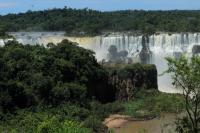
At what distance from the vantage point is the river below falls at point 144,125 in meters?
46.2

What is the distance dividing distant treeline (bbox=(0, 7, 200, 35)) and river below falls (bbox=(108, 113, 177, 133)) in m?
25.9

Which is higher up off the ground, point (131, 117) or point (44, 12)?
point (44, 12)

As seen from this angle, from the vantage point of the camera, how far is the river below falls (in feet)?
152

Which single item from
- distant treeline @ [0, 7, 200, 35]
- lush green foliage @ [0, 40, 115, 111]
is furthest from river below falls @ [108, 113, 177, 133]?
distant treeline @ [0, 7, 200, 35]

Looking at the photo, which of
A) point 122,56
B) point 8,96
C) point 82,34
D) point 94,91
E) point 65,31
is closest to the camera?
point 8,96

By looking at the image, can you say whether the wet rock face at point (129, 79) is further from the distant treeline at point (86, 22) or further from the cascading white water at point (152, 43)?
the distant treeline at point (86, 22)

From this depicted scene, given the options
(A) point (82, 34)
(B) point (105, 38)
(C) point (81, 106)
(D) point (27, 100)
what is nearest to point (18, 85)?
(D) point (27, 100)

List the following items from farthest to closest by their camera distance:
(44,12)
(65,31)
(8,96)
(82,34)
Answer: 1. (44,12)
2. (65,31)
3. (82,34)
4. (8,96)

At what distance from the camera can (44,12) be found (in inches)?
4318

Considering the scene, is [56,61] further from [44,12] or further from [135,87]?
[44,12]

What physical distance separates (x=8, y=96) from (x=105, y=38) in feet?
93.5

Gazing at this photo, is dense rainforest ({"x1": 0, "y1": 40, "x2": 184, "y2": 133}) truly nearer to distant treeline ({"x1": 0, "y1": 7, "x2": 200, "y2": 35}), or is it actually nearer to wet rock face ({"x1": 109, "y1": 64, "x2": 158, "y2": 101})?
wet rock face ({"x1": 109, "y1": 64, "x2": 158, "y2": 101})

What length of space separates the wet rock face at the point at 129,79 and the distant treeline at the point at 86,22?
56.3 ft

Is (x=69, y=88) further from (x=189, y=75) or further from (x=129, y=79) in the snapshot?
(x=189, y=75)
